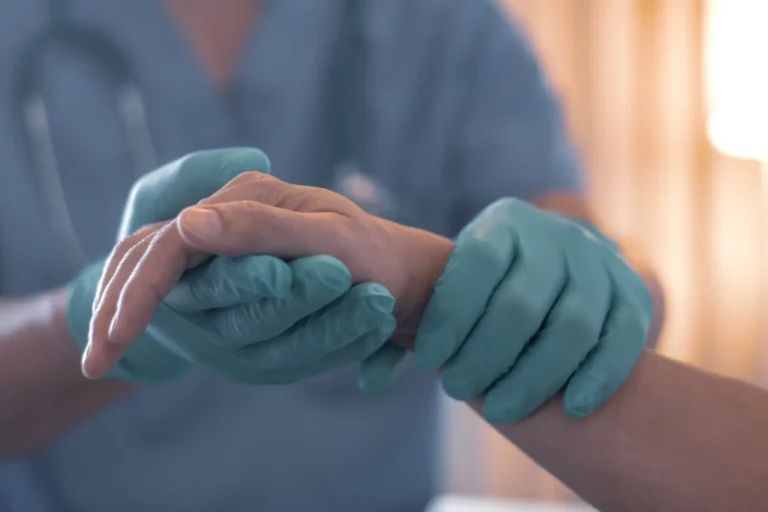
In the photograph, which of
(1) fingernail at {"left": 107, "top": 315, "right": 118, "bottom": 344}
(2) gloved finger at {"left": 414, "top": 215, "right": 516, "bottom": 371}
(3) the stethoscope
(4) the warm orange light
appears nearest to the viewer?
(1) fingernail at {"left": 107, "top": 315, "right": 118, "bottom": 344}

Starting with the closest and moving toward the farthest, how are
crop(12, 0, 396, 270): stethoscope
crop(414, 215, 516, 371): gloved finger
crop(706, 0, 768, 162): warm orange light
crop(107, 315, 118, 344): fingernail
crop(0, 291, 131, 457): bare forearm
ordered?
crop(107, 315, 118, 344): fingernail → crop(414, 215, 516, 371): gloved finger → crop(0, 291, 131, 457): bare forearm → crop(12, 0, 396, 270): stethoscope → crop(706, 0, 768, 162): warm orange light

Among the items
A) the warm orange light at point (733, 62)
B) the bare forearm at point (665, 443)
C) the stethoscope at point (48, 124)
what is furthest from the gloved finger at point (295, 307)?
the warm orange light at point (733, 62)

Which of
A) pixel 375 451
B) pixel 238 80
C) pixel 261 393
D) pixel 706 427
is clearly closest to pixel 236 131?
pixel 238 80

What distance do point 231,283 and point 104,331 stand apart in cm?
8

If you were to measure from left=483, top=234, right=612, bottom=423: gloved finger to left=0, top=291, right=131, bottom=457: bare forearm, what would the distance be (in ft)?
1.29

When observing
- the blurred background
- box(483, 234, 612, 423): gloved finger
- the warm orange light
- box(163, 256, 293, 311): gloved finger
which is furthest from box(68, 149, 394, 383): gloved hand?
the warm orange light

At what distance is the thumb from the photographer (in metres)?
0.41

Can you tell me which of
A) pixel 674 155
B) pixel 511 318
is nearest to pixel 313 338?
pixel 511 318

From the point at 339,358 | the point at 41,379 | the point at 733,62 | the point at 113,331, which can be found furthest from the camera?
the point at 733,62

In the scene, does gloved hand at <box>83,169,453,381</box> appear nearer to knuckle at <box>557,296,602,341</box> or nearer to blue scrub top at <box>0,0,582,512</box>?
knuckle at <box>557,296,602,341</box>

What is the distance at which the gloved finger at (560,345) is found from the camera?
536 mm

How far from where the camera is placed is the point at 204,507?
91 cm

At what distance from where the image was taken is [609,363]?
1.78 ft

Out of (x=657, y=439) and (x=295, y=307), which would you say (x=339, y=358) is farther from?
(x=657, y=439)
